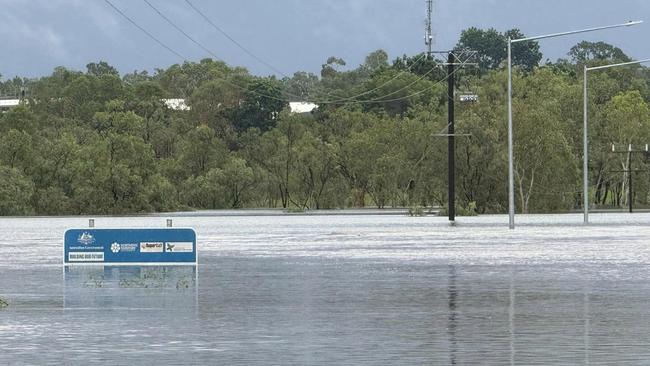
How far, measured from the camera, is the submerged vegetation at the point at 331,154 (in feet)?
350

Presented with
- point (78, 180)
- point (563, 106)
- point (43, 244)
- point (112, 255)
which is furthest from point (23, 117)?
point (112, 255)

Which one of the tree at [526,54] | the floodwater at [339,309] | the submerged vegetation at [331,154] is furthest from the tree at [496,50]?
the floodwater at [339,309]

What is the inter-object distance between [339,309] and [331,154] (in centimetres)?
9949

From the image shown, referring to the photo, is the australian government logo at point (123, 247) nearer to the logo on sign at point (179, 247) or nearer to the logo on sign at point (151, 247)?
the logo on sign at point (151, 247)

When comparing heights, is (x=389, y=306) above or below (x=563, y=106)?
below

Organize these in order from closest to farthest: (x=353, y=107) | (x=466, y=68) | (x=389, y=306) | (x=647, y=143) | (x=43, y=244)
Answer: (x=389, y=306), (x=43, y=244), (x=647, y=143), (x=353, y=107), (x=466, y=68)

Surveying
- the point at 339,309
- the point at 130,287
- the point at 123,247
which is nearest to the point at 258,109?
the point at 123,247

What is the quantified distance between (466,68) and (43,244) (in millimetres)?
115301

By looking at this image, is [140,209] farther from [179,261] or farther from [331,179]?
[179,261]

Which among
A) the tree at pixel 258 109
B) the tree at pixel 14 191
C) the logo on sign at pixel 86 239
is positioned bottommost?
the logo on sign at pixel 86 239

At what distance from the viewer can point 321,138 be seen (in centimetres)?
13200

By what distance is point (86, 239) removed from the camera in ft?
118

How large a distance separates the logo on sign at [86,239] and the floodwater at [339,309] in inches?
69.8

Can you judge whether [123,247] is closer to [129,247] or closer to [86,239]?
[129,247]
